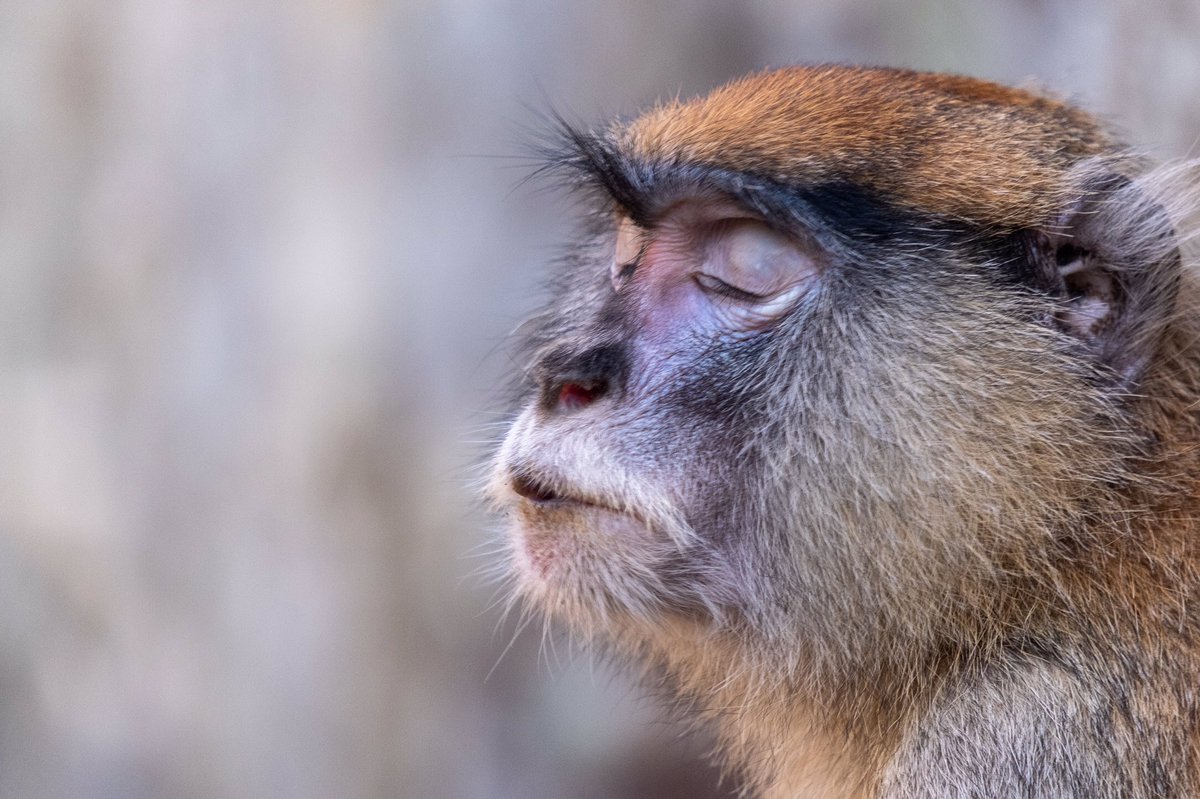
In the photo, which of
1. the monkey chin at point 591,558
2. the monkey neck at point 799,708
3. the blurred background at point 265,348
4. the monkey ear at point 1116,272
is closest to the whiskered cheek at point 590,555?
the monkey chin at point 591,558

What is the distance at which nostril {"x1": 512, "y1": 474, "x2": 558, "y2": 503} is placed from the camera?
1.64 m

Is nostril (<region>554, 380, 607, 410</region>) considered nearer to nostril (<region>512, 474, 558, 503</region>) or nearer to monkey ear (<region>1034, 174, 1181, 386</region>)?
nostril (<region>512, 474, 558, 503</region>)

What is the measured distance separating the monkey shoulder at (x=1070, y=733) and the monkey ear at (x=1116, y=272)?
1.35 feet

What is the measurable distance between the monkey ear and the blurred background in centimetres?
183

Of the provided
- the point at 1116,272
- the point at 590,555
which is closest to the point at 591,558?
the point at 590,555

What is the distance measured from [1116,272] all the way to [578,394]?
0.78 m

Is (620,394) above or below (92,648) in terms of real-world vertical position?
above

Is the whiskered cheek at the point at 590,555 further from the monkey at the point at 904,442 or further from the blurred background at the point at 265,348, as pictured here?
the blurred background at the point at 265,348

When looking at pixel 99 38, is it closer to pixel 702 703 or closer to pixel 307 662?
pixel 307 662

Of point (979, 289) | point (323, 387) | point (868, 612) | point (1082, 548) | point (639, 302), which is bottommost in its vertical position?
point (323, 387)

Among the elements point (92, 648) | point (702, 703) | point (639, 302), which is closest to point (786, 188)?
point (639, 302)

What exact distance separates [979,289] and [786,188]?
1.00 feet

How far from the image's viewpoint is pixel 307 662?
3494mm

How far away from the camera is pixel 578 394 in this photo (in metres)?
1.64
